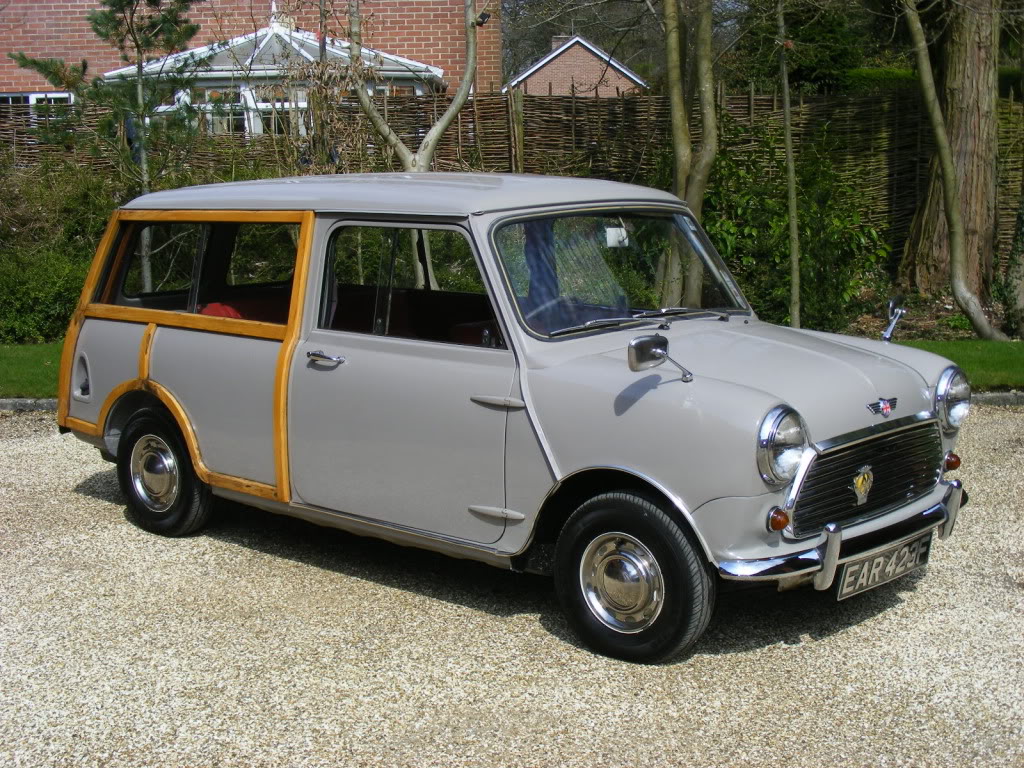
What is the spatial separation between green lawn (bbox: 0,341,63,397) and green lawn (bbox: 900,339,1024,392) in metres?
7.53

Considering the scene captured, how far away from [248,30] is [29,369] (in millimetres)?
10869

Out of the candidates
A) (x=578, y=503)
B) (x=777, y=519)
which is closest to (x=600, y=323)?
(x=578, y=503)

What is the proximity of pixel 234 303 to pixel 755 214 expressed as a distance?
27.5 ft

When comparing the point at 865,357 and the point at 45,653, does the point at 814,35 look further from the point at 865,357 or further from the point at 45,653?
the point at 45,653

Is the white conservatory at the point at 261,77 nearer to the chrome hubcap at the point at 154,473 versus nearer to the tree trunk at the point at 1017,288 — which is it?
the chrome hubcap at the point at 154,473

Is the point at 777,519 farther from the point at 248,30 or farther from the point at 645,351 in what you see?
the point at 248,30

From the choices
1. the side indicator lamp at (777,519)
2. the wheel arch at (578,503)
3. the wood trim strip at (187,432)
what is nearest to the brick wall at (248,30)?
the wood trim strip at (187,432)

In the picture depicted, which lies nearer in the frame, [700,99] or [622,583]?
[622,583]

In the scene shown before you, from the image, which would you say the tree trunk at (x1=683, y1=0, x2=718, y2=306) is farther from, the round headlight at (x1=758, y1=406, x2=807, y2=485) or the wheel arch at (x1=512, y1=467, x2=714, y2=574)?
the round headlight at (x1=758, y1=406, x2=807, y2=485)

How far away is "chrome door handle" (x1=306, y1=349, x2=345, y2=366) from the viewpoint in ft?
17.9

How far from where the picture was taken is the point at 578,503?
16.2 ft

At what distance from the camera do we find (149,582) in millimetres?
5871

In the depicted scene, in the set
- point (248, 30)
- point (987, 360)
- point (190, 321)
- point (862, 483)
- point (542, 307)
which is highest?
point (248, 30)

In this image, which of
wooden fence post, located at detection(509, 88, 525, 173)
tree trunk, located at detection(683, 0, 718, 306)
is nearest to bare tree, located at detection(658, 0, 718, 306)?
tree trunk, located at detection(683, 0, 718, 306)
